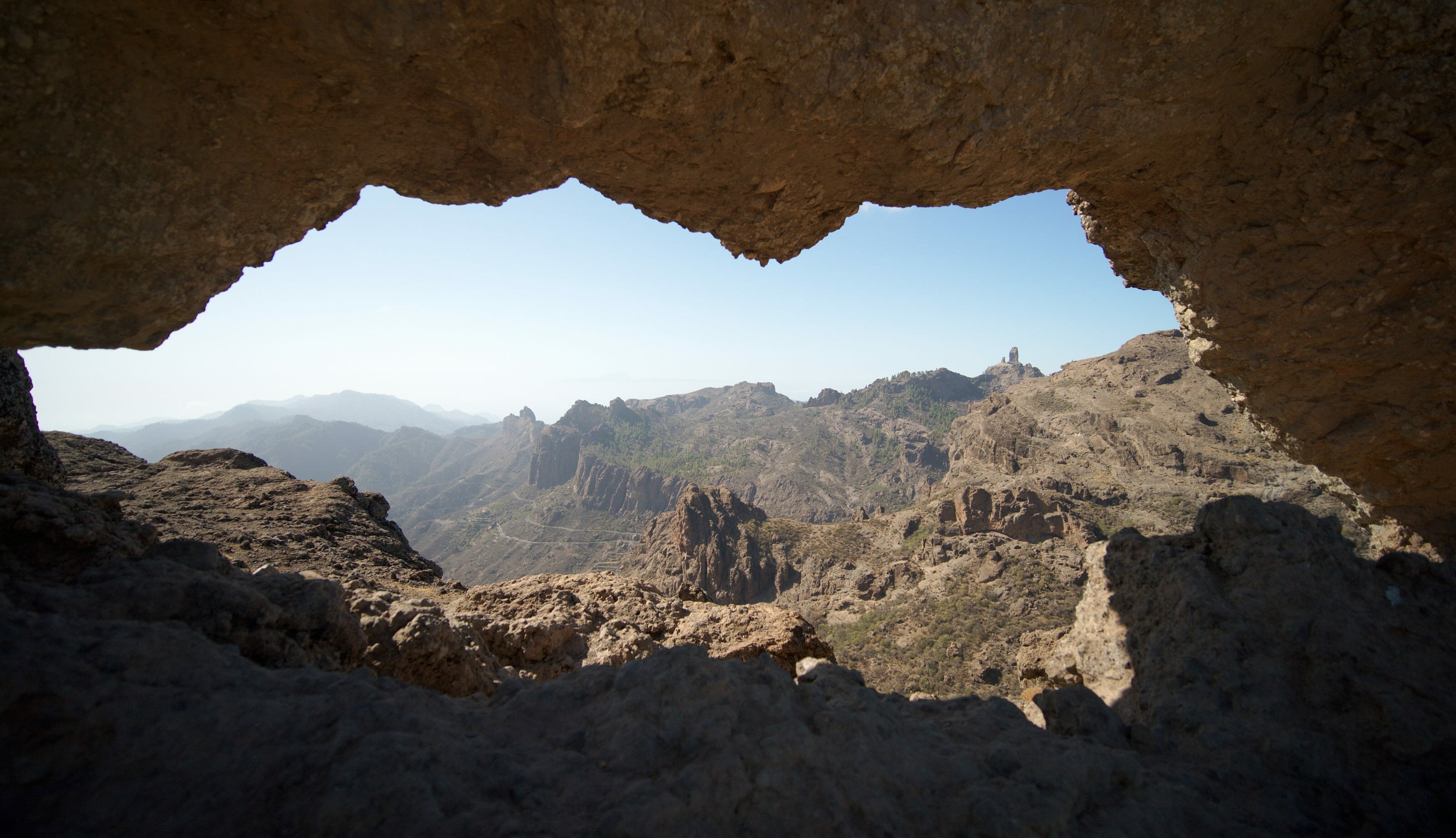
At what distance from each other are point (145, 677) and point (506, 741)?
1.44m

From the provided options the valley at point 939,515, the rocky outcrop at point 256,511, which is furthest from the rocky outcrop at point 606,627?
the rocky outcrop at point 256,511

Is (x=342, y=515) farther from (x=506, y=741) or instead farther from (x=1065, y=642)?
(x=1065, y=642)

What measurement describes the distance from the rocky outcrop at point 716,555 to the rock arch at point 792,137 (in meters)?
33.7

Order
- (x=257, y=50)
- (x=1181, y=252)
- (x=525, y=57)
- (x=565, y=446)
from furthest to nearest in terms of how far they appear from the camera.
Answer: (x=565, y=446)
(x=1181, y=252)
(x=525, y=57)
(x=257, y=50)

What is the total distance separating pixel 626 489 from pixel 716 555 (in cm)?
5596

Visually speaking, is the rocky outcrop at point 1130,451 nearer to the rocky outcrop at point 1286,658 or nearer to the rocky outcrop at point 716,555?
the rocky outcrop at point 716,555

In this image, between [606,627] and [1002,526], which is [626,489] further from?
[606,627]

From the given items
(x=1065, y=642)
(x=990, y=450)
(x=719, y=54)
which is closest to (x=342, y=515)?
(x=719, y=54)

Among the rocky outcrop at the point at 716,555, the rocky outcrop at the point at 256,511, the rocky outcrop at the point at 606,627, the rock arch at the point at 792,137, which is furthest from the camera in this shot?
the rocky outcrop at the point at 716,555

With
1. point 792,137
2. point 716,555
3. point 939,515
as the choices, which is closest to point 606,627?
point 792,137

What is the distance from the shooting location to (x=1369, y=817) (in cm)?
256

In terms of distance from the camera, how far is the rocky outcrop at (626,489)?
3600 inches

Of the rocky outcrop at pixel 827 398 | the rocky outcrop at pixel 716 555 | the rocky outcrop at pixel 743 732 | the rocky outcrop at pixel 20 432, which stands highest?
the rocky outcrop at pixel 827 398

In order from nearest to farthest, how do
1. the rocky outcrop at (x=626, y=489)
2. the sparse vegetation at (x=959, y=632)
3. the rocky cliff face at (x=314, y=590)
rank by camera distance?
the rocky cliff face at (x=314, y=590), the sparse vegetation at (x=959, y=632), the rocky outcrop at (x=626, y=489)
